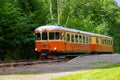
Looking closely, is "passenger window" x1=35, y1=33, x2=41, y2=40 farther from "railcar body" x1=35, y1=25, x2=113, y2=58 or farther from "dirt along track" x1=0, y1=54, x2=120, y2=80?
"dirt along track" x1=0, y1=54, x2=120, y2=80

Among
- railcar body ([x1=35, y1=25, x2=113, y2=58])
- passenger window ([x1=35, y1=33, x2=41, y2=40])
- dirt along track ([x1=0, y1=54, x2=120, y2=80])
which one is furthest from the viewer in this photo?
passenger window ([x1=35, y1=33, x2=41, y2=40])

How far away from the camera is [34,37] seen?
37.3 m

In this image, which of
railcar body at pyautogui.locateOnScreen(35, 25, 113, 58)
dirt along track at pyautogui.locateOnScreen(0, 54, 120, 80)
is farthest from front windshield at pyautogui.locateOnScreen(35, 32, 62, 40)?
dirt along track at pyautogui.locateOnScreen(0, 54, 120, 80)

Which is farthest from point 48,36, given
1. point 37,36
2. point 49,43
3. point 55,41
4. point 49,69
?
point 49,69

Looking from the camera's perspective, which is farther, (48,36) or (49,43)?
(48,36)

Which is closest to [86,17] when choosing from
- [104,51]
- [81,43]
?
[104,51]

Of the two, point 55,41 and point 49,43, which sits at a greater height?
point 55,41

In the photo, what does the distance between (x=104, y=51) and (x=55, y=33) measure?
15.5 metres

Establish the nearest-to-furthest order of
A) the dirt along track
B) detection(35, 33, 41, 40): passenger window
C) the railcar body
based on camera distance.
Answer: the dirt along track → the railcar body → detection(35, 33, 41, 40): passenger window

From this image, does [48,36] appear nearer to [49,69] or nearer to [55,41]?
[55,41]

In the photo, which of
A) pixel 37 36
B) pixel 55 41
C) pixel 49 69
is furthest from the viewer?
pixel 37 36

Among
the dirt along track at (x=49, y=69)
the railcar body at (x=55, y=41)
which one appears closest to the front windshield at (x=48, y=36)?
the railcar body at (x=55, y=41)

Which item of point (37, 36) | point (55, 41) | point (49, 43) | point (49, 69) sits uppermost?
point (49, 69)

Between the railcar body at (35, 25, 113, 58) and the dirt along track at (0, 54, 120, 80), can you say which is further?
the railcar body at (35, 25, 113, 58)
